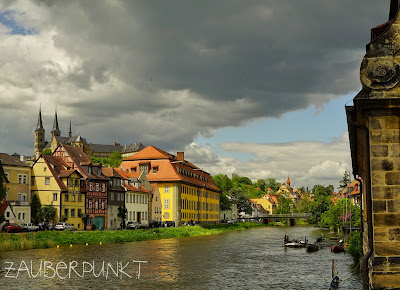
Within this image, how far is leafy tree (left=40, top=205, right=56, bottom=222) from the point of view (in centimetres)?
7056

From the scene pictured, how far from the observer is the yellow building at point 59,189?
7288 cm

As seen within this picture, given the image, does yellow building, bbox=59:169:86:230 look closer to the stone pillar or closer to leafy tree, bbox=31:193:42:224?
leafy tree, bbox=31:193:42:224

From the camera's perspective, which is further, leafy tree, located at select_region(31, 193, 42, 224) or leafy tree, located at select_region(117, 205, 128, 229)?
leafy tree, located at select_region(117, 205, 128, 229)

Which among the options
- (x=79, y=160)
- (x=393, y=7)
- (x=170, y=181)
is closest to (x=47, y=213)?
(x=79, y=160)

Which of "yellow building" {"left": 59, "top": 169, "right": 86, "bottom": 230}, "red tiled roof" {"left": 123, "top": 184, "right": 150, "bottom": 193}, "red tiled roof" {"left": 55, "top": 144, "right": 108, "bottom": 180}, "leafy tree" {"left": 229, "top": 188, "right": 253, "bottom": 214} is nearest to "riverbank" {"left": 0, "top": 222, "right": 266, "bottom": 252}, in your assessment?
"yellow building" {"left": 59, "top": 169, "right": 86, "bottom": 230}

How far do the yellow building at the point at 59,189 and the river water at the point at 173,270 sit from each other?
24.0m

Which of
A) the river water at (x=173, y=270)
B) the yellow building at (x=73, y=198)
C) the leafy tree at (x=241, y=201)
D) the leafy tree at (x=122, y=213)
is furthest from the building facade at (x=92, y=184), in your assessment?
the leafy tree at (x=241, y=201)

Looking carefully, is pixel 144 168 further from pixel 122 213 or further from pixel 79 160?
pixel 79 160

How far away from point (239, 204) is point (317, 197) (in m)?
50.6

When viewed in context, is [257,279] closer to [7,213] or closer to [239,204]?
[7,213]

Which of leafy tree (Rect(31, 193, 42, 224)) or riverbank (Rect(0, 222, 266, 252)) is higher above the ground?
leafy tree (Rect(31, 193, 42, 224))

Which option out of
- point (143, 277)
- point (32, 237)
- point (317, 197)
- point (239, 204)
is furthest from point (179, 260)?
point (239, 204)

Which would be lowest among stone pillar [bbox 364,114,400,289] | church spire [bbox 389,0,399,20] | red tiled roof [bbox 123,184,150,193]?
stone pillar [bbox 364,114,400,289]

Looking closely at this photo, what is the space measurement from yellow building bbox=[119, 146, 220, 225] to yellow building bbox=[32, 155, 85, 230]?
966 inches
